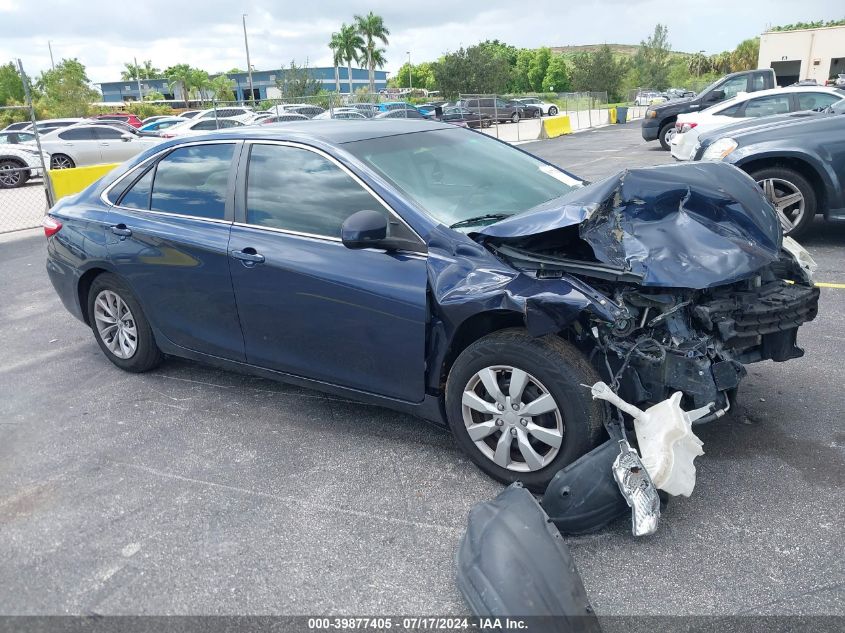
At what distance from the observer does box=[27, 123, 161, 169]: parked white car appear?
19375 mm

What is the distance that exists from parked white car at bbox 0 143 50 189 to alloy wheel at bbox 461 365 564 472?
60.4ft

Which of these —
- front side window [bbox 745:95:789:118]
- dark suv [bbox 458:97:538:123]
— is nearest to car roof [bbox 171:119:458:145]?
front side window [bbox 745:95:789:118]

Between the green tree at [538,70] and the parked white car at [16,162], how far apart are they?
84303mm

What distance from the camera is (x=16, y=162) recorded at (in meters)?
18.9

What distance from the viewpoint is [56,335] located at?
237 inches

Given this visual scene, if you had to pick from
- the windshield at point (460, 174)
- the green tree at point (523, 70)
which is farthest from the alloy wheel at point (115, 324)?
the green tree at point (523, 70)

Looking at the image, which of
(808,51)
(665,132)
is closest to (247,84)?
(808,51)

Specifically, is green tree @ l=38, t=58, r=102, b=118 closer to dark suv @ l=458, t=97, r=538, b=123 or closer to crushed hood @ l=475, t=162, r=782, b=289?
dark suv @ l=458, t=97, r=538, b=123

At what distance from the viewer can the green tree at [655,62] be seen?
73500mm

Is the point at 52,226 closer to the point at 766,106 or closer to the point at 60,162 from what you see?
the point at 766,106

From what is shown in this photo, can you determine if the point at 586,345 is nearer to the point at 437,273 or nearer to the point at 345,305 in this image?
the point at 437,273

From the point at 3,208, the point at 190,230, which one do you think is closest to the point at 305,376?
the point at 190,230

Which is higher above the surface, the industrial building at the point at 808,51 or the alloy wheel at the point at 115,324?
the industrial building at the point at 808,51

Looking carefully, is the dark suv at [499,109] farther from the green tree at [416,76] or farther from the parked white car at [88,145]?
the green tree at [416,76]
